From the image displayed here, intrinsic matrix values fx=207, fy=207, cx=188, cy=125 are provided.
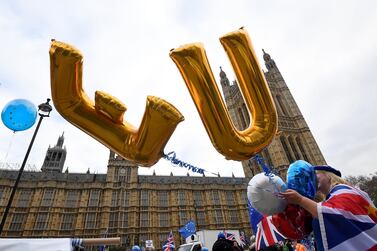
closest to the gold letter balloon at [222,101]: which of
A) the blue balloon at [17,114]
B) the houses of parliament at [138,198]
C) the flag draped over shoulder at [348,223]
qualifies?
the flag draped over shoulder at [348,223]

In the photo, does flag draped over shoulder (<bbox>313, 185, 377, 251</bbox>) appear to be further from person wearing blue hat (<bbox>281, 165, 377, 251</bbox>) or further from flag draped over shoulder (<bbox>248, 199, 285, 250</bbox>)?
flag draped over shoulder (<bbox>248, 199, 285, 250</bbox>)

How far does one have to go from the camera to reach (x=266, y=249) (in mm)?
3318

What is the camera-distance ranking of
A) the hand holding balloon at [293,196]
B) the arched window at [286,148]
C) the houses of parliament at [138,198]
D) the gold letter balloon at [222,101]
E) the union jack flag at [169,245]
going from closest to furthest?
the hand holding balloon at [293,196] → the gold letter balloon at [222,101] → the union jack flag at [169,245] → the houses of parliament at [138,198] → the arched window at [286,148]

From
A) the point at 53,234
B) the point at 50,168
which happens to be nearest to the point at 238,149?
the point at 53,234

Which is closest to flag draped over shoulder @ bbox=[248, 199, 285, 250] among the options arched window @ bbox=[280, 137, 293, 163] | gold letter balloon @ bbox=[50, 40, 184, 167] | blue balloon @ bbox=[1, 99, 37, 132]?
gold letter balloon @ bbox=[50, 40, 184, 167]

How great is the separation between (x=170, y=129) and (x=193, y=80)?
1.48ft

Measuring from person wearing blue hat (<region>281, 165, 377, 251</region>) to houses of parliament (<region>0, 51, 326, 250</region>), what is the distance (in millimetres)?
24073

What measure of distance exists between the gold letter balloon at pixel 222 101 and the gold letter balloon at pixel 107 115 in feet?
0.94

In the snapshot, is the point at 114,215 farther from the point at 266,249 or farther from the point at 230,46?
the point at 230,46

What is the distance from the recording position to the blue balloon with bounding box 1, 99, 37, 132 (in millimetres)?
3746

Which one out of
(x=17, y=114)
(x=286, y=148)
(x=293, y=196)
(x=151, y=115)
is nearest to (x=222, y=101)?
(x=151, y=115)

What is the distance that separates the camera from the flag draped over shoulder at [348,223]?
1.14 m

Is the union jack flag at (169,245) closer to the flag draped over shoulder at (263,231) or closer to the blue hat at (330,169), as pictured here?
the flag draped over shoulder at (263,231)

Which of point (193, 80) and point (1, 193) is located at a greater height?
point (1, 193)
